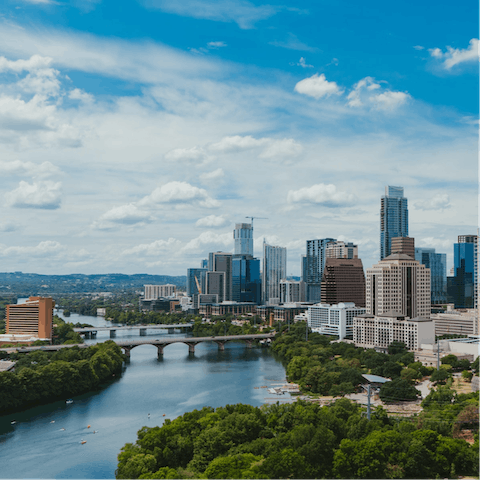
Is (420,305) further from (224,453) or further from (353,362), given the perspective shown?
(224,453)

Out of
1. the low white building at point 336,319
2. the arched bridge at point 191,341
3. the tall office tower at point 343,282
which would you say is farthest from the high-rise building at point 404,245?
the arched bridge at point 191,341

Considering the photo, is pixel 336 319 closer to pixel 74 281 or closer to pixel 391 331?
pixel 391 331

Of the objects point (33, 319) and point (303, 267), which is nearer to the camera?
point (33, 319)

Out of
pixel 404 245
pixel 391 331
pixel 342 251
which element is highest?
pixel 404 245

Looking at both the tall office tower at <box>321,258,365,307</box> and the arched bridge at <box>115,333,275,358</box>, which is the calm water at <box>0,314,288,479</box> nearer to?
the arched bridge at <box>115,333,275,358</box>

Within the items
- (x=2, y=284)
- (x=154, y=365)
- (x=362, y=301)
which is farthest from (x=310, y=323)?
(x=2, y=284)

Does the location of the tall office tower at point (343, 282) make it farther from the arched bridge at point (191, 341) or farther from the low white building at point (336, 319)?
the arched bridge at point (191, 341)

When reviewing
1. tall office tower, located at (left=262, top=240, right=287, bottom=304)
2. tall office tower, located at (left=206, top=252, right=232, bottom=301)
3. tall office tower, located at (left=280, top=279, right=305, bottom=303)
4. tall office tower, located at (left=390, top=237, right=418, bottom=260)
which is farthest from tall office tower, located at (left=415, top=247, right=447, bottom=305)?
tall office tower, located at (left=206, top=252, right=232, bottom=301)

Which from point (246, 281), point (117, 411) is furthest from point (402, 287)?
point (246, 281)
